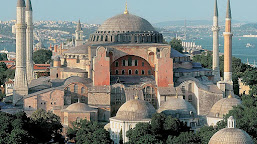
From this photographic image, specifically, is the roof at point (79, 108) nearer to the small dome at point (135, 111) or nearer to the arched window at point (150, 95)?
the small dome at point (135, 111)

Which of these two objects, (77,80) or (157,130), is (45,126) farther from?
(77,80)

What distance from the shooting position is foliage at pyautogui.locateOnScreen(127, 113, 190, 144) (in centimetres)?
3950

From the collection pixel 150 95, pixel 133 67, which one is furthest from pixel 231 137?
pixel 133 67

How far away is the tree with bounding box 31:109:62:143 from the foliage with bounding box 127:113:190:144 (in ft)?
13.2

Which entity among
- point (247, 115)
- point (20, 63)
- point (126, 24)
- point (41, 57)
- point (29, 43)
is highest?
point (126, 24)

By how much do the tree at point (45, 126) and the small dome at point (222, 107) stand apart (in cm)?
790

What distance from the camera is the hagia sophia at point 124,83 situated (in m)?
45.7

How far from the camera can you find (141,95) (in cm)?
4909

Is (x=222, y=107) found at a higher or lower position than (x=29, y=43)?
lower

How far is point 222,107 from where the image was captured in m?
45.0

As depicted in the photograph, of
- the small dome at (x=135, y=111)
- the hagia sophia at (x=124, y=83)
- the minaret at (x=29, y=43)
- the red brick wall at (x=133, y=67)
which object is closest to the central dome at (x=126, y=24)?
the hagia sophia at (x=124, y=83)

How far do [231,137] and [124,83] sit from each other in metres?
16.6

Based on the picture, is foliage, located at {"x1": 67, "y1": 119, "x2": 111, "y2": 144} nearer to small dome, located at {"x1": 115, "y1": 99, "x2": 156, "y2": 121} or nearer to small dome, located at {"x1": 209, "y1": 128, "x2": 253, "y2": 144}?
small dome, located at {"x1": 115, "y1": 99, "x2": 156, "y2": 121}

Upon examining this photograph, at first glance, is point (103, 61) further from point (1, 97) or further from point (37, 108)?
point (1, 97)
